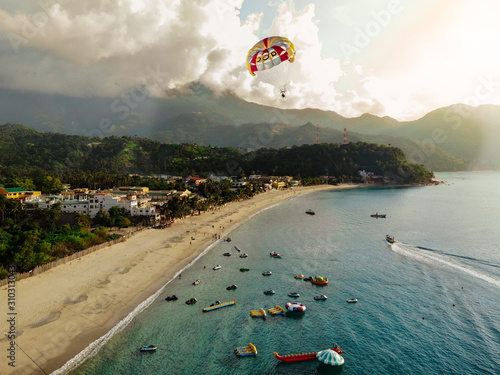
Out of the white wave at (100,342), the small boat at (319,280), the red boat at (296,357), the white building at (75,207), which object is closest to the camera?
the white wave at (100,342)

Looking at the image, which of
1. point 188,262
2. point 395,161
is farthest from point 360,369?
point 395,161

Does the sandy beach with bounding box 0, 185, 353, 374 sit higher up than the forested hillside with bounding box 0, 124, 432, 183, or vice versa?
the forested hillside with bounding box 0, 124, 432, 183

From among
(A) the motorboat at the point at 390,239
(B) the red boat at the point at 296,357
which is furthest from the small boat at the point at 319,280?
(A) the motorboat at the point at 390,239

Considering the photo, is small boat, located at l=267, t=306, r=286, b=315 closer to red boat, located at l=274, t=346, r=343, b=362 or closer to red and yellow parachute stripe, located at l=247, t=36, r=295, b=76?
red boat, located at l=274, t=346, r=343, b=362

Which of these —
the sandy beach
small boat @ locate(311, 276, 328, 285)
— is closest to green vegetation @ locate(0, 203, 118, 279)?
the sandy beach

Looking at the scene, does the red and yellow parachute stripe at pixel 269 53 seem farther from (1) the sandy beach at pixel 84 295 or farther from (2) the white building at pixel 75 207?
(2) the white building at pixel 75 207

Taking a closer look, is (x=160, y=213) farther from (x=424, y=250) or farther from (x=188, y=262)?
(x=424, y=250)
